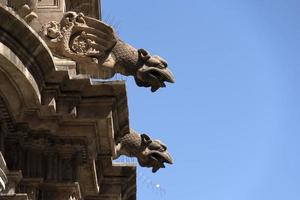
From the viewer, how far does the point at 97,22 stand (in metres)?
19.7

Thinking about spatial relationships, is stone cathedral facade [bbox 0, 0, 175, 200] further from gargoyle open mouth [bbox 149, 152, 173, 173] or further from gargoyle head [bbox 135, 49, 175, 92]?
gargoyle open mouth [bbox 149, 152, 173, 173]

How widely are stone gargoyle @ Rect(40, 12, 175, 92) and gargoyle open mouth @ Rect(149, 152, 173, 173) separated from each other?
216cm

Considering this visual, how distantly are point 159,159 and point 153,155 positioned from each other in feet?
0.50

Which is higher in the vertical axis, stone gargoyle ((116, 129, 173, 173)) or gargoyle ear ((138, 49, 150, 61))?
A: gargoyle ear ((138, 49, 150, 61))

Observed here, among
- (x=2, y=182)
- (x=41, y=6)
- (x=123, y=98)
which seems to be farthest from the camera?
(x=41, y=6)

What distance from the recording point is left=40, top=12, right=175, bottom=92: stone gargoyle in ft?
63.6

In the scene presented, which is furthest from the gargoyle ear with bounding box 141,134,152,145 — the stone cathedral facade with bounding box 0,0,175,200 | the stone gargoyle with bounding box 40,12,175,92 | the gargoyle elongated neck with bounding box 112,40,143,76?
the gargoyle elongated neck with bounding box 112,40,143,76

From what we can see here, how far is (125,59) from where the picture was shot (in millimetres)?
19703

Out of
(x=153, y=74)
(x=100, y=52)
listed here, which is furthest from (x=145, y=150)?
(x=100, y=52)

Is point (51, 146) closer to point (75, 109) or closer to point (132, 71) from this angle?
point (75, 109)

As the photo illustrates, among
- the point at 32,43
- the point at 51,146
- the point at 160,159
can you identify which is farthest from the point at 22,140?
the point at 160,159

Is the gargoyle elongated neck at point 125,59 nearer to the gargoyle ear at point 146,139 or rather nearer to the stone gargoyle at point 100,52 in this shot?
the stone gargoyle at point 100,52

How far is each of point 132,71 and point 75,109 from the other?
178 cm

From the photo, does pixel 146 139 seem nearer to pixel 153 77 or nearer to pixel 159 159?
pixel 159 159
